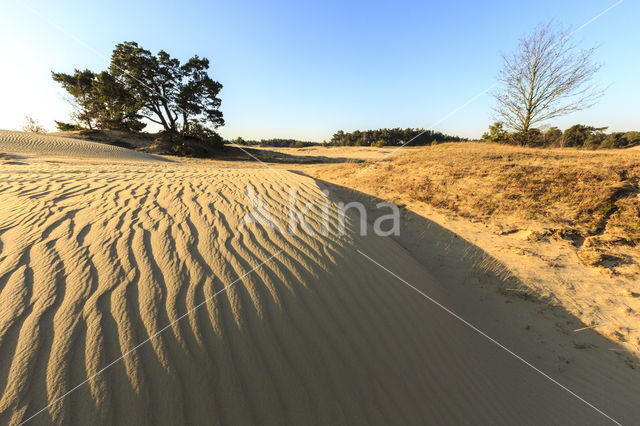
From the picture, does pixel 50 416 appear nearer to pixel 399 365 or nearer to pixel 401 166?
pixel 399 365

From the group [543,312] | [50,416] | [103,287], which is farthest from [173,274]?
[543,312]

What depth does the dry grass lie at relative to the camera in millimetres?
4242

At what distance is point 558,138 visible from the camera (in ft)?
41.0

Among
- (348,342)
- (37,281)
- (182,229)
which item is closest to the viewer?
(37,281)

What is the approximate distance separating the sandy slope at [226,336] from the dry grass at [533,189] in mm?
3240

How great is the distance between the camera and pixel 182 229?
2729mm

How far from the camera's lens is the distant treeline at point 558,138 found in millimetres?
11438

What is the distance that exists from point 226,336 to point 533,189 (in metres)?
6.96

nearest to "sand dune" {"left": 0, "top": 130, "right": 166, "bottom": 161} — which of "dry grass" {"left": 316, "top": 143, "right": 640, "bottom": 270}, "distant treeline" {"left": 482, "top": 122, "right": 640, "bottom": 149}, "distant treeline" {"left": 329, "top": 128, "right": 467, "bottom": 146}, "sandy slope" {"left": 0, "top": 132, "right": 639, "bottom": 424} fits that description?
"sandy slope" {"left": 0, "top": 132, "right": 639, "bottom": 424}

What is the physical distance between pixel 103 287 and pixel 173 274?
447mm

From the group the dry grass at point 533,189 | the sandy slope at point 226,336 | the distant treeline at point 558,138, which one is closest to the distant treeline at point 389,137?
the distant treeline at point 558,138

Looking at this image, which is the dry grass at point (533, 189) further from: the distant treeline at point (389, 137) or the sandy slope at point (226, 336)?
the distant treeline at point (389, 137)

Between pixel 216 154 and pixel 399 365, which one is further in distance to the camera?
pixel 216 154

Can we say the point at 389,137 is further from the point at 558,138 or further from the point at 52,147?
the point at 52,147
